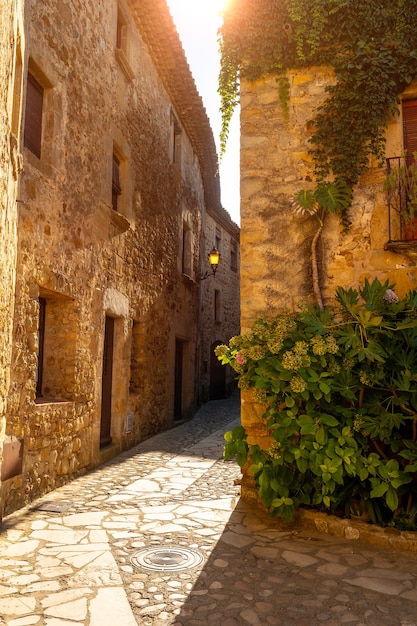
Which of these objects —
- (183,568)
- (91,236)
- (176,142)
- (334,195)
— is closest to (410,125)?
(334,195)

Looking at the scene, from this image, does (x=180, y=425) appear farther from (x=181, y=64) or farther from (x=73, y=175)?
(x=181, y=64)

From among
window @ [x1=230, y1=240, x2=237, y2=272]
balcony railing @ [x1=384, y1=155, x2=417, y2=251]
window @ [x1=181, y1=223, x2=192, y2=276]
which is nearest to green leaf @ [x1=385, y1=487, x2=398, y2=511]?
balcony railing @ [x1=384, y1=155, x2=417, y2=251]

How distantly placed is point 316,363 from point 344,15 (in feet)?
11.7

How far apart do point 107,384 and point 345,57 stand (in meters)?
5.35

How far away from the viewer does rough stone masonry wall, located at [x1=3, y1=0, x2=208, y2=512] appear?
500cm

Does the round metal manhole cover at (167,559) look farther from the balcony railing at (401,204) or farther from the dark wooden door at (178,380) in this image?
the dark wooden door at (178,380)

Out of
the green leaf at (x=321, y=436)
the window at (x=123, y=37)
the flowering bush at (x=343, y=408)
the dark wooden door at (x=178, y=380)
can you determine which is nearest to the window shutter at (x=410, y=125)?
the flowering bush at (x=343, y=408)

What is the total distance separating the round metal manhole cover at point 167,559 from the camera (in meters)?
3.30

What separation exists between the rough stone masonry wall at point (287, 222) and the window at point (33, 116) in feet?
7.32

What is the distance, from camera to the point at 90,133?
21.8 ft

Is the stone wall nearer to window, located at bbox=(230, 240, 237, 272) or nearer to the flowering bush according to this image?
window, located at bbox=(230, 240, 237, 272)

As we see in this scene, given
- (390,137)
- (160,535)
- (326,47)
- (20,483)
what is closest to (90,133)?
(326,47)

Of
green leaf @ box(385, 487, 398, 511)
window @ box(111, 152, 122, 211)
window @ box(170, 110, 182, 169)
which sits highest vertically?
window @ box(170, 110, 182, 169)

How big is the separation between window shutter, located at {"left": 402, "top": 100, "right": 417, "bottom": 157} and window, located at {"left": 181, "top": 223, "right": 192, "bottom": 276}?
8230 mm
